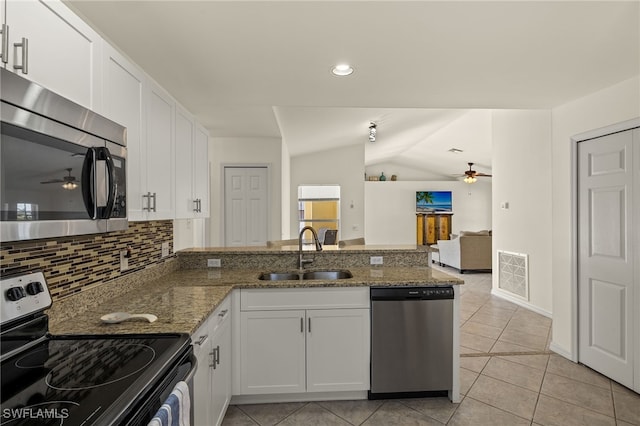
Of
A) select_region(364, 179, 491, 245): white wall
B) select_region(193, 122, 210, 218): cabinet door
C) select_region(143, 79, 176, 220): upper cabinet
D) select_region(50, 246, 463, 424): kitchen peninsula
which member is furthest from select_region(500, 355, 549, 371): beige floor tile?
select_region(364, 179, 491, 245): white wall

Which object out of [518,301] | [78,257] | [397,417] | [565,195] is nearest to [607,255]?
[565,195]

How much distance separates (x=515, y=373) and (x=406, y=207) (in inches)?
327

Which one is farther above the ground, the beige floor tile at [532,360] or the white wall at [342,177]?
the white wall at [342,177]

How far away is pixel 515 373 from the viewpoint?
2.84 m

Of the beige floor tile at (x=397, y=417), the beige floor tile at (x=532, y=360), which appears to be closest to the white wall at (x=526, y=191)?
the beige floor tile at (x=532, y=360)

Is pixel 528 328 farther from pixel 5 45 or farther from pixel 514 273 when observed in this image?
pixel 5 45

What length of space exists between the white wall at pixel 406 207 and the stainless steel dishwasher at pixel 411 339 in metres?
8.30

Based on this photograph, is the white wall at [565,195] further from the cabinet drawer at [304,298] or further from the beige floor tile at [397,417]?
the cabinet drawer at [304,298]

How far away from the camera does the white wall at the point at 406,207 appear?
10.8m

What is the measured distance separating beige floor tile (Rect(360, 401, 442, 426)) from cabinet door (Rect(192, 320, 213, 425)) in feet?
3.32

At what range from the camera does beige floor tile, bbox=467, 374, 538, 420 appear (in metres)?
2.33

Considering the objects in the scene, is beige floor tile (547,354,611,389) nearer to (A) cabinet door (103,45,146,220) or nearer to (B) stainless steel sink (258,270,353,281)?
(B) stainless steel sink (258,270,353,281)

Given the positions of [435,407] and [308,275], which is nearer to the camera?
[435,407]

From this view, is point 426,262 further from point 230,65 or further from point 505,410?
point 230,65
